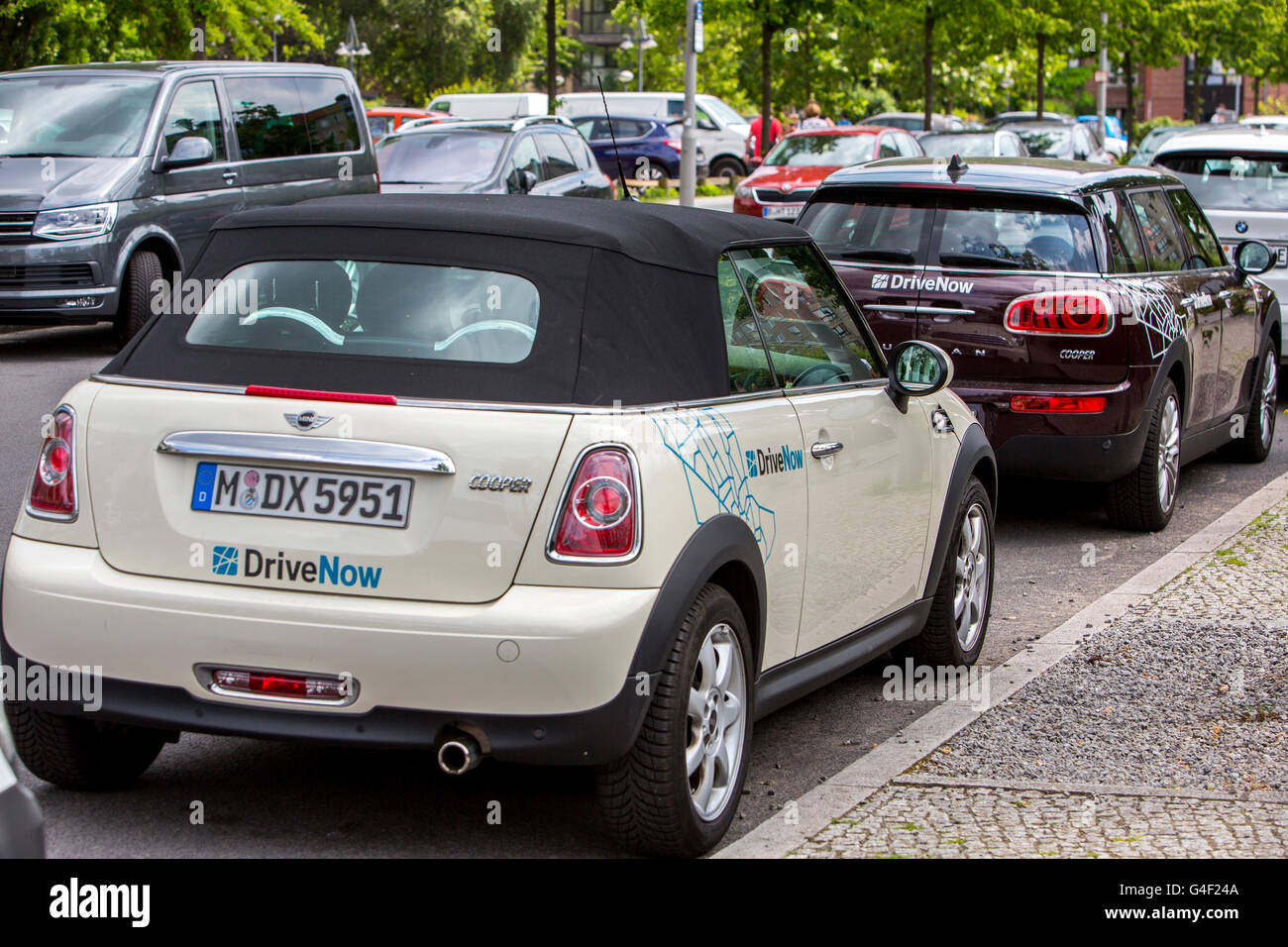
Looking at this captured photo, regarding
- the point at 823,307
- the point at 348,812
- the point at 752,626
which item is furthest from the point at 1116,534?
the point at 348,812

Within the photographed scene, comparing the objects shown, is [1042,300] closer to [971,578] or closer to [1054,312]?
[1054,312]

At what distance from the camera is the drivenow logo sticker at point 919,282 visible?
818 centimetres

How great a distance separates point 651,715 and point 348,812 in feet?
3.44

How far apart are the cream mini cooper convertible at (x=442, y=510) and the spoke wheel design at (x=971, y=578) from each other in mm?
1449

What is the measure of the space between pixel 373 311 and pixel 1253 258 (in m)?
7.03

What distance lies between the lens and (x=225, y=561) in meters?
4.06

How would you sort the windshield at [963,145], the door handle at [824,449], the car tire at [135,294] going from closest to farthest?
the door handle at [824,449]
the car tire at [135,294]
the windshield at [963,145]

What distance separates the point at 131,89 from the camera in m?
13.4

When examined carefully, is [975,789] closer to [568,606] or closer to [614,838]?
[614,838]

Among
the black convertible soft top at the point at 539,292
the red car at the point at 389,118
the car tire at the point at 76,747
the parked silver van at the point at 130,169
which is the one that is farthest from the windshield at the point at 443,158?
the red car at the point at 389,118

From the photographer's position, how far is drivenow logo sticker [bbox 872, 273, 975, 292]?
8.18m

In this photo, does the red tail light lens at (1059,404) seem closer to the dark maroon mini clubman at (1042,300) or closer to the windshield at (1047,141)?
the dark maroon mini clubman at (1042,300)

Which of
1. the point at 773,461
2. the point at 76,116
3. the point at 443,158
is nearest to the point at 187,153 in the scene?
the point at 76,116

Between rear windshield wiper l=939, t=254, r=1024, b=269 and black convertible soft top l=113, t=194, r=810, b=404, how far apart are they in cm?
378
